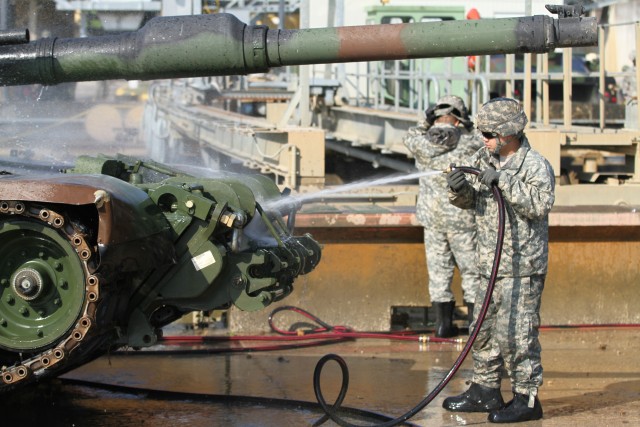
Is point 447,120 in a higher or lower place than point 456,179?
higher

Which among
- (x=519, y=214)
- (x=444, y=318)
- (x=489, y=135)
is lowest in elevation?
(x=444, y=318)

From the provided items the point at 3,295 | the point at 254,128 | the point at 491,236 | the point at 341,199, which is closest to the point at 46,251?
the point at 3,295

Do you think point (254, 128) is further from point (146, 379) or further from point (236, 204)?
point (236, 204)

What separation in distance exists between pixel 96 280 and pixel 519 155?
2423mm

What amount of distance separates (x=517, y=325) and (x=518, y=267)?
0.31 m

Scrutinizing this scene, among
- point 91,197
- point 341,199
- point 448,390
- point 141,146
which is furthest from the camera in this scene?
point 141,146

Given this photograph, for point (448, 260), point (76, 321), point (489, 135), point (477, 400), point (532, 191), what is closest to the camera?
point (76, 321)

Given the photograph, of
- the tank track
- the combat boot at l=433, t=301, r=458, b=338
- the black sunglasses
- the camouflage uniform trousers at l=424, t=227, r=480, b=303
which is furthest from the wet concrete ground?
the black sunglasses

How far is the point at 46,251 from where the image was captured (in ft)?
19.2

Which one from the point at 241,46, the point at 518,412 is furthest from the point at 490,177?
the point at 241,46

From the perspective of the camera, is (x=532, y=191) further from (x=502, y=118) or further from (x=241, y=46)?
(x=241, y=46)

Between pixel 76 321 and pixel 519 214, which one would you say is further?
pixel 519 214

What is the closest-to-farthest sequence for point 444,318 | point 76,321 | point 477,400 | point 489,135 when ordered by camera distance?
point 76,321 → point 489,135 → point 477,400 → point 444,318

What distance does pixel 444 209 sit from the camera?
28.7 feet
